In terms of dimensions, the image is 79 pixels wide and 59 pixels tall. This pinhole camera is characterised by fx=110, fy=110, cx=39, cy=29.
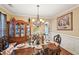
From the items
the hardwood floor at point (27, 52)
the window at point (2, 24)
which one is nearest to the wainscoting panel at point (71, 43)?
the hardwood floor at point (27, 52)

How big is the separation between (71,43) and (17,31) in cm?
93

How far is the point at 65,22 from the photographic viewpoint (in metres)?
1.85

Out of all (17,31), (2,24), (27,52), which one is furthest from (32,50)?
(2,24)

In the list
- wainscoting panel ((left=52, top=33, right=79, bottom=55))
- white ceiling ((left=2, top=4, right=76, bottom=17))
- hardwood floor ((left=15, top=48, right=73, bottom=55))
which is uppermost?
white ceiling ((left=2, top=4, right=76, bottom=17))

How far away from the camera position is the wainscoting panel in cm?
176

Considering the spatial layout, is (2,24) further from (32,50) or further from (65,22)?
(65,22)

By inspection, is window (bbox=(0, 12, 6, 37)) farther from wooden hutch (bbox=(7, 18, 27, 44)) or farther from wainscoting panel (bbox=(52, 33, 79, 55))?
wainscoting panel (bbox=(52, 33, 79, 55))

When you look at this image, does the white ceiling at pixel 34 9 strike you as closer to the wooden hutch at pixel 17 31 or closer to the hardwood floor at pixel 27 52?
the wooden hutch at pixel 17 31

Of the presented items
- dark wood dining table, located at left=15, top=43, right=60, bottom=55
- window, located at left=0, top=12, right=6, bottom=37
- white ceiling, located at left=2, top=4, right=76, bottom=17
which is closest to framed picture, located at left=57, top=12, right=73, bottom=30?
white ceiling, located at left=2, top=4, right=76, bottom=17

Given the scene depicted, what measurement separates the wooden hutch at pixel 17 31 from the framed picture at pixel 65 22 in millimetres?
585

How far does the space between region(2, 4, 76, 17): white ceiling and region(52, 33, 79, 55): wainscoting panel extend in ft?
1.47

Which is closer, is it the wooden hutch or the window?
the window

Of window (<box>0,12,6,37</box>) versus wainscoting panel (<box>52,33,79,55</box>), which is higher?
window (<box>0,12,6,37</box>)

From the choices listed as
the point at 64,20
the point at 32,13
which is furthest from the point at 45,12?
the point at 64,20
